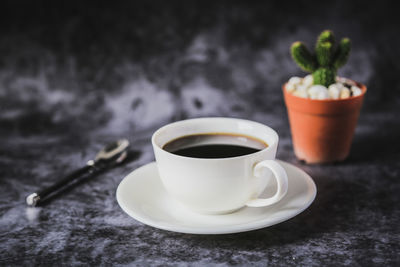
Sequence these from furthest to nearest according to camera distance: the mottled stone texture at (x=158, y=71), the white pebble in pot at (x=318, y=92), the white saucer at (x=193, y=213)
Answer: the mottled stone texture at (x=158, y=71) → the white pebble in pot at (x=318, y=92) → the white saucer at (x=193, y=213)

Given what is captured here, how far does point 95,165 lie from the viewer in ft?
3.55

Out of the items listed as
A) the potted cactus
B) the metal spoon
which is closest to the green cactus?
the potted cactus

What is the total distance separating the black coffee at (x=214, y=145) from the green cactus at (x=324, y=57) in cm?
29

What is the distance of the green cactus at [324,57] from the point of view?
107 cm

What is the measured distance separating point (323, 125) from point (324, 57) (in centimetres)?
15

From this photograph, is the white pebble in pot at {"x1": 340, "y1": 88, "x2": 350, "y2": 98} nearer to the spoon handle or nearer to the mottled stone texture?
the mottled stone texture

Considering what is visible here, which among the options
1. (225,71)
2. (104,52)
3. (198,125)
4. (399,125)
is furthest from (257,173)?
(104,52)

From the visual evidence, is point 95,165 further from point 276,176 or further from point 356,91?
point 356,91

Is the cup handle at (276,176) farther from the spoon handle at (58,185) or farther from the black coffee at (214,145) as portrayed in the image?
the spoon handle at (58,185)

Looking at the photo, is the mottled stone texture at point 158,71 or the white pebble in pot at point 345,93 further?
the mottled stone texture at point 158,71

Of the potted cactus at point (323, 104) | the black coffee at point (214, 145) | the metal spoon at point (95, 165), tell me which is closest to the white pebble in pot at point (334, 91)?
the potted cactus at point (323, 104)

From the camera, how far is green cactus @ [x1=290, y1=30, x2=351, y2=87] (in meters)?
1.07

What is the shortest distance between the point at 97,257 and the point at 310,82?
2.02 ft

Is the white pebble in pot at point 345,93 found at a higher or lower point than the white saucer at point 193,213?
higher
